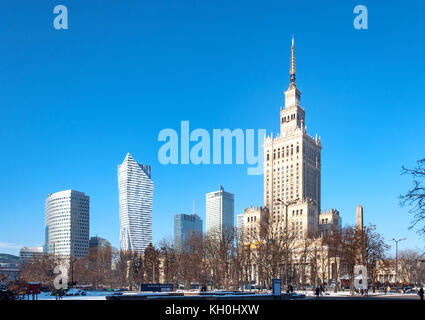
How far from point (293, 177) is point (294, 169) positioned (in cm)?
330

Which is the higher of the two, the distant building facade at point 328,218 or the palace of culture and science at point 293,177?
the palace of culture and science at point 293,177

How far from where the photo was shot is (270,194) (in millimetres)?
186625

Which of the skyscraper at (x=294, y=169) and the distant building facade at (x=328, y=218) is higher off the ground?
the skyscraper at (x=294, y=169)

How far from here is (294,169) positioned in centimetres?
18300

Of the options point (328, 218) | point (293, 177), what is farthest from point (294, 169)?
point (328, 218)

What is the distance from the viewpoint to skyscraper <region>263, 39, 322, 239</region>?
176750 millimetres

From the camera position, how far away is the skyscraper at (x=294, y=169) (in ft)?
580

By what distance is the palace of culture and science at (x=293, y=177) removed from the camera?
177m

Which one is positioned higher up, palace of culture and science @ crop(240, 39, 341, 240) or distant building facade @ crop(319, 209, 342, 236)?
palace of culture and science @ crop(240, 39, 341, 240)

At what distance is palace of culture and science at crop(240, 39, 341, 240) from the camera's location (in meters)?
177

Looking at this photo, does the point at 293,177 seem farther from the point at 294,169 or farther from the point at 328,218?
the point at 328,218
